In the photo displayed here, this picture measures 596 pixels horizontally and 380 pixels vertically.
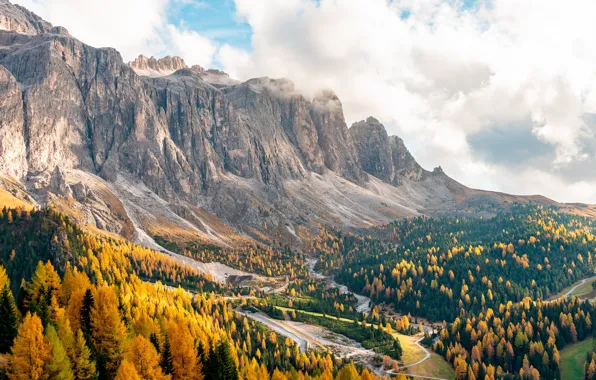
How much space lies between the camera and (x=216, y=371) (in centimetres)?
7050

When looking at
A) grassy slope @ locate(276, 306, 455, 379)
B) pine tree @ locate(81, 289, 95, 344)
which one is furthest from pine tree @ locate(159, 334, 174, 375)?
grassy slope @ locate(276, 306, 455, 379)

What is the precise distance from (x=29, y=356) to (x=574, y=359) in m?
151

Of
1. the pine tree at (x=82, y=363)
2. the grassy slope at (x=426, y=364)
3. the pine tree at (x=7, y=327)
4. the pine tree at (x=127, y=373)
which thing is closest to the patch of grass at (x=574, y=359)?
the grassy slope at (x=426, y=364)

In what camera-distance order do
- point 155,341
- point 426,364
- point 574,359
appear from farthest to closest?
point 426,364
point 574,359
point 155,341

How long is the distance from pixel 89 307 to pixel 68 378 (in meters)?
20.1

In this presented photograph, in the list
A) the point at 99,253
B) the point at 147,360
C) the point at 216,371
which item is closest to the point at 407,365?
the point at 216,371

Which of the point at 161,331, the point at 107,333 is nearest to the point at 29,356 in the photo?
the point at 107,333

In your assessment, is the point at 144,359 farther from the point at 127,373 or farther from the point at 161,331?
the point at 161,331

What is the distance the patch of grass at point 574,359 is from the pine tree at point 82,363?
435 feet

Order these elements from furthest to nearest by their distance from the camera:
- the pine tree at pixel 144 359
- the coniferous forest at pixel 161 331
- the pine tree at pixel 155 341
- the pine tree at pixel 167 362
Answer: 1. the pine tree at pixel 155 341
2. the pine tree at pixel 167 362
3. the pine tree at pixel 144 359
4. the coniferous forest at pixel 161 331

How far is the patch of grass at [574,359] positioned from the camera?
135m

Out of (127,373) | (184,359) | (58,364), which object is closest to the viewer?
(58,364)

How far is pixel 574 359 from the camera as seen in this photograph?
142 m

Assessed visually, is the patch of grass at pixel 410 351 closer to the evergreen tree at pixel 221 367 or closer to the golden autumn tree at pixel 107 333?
the evergreen tree at pixel 221 367
